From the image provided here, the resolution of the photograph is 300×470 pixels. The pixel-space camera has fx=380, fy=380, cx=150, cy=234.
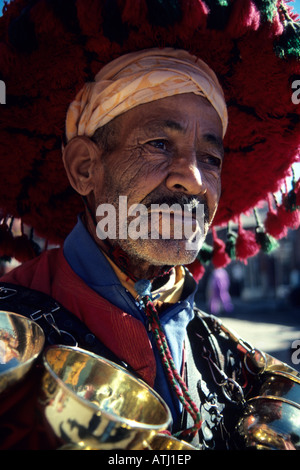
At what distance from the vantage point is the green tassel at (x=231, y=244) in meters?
2.49

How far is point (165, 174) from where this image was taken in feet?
5.11

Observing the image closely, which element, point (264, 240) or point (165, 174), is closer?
point (165, 174)

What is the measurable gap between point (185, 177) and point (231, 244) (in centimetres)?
111

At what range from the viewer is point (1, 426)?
0.96 metres

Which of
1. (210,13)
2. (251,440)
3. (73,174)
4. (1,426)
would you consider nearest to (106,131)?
(73,174)

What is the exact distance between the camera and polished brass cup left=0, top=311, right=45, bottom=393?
108cm

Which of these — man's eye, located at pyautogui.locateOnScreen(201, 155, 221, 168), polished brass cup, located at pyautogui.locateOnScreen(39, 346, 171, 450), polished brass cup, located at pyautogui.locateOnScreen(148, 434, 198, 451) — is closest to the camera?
polished brass cup, located at pyautogui.locateOnScreen(39, 346, 171, 450)

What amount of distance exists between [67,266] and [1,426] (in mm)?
695

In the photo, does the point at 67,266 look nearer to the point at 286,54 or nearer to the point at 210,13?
the point at 210,13

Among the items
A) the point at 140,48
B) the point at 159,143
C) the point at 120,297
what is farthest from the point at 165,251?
the point at 140,48

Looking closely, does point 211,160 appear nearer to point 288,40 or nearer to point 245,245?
point 288,40

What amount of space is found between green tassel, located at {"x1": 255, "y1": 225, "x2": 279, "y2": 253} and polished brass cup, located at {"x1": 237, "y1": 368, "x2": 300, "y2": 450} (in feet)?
3.08

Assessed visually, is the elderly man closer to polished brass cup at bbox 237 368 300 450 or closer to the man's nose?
the man's nose

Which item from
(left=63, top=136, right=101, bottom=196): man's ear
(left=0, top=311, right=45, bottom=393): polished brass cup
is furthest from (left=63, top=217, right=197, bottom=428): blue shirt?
(left=0, top=311, right=45, bottom=393): polished brass cup
